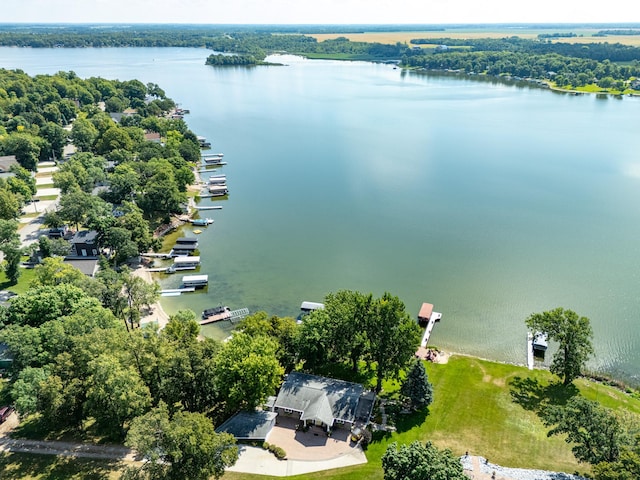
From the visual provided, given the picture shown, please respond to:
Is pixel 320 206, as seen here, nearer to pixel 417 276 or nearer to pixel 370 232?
pixel 370 232

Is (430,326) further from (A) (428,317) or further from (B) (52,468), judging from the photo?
(B) (52,468)

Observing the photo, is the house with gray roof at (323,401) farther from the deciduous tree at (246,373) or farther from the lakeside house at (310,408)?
the deciduous tree at (246,373)

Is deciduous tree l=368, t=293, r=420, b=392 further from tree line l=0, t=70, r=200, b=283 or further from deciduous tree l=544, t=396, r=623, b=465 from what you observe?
tree line l=0, t=70, r=200, b=283

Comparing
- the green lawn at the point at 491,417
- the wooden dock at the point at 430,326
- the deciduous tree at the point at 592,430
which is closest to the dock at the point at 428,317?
the wooden dock at the point at 430,326

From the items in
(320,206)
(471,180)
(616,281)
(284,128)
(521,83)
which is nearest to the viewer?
(616,281)

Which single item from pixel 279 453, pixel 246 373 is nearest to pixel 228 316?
pixel 246 373

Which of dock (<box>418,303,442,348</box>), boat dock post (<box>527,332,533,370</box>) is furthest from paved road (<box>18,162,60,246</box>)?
boat dock post (<box>527,332,533,370</box>)

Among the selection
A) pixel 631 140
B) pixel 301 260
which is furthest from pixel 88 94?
pixel 631 140
